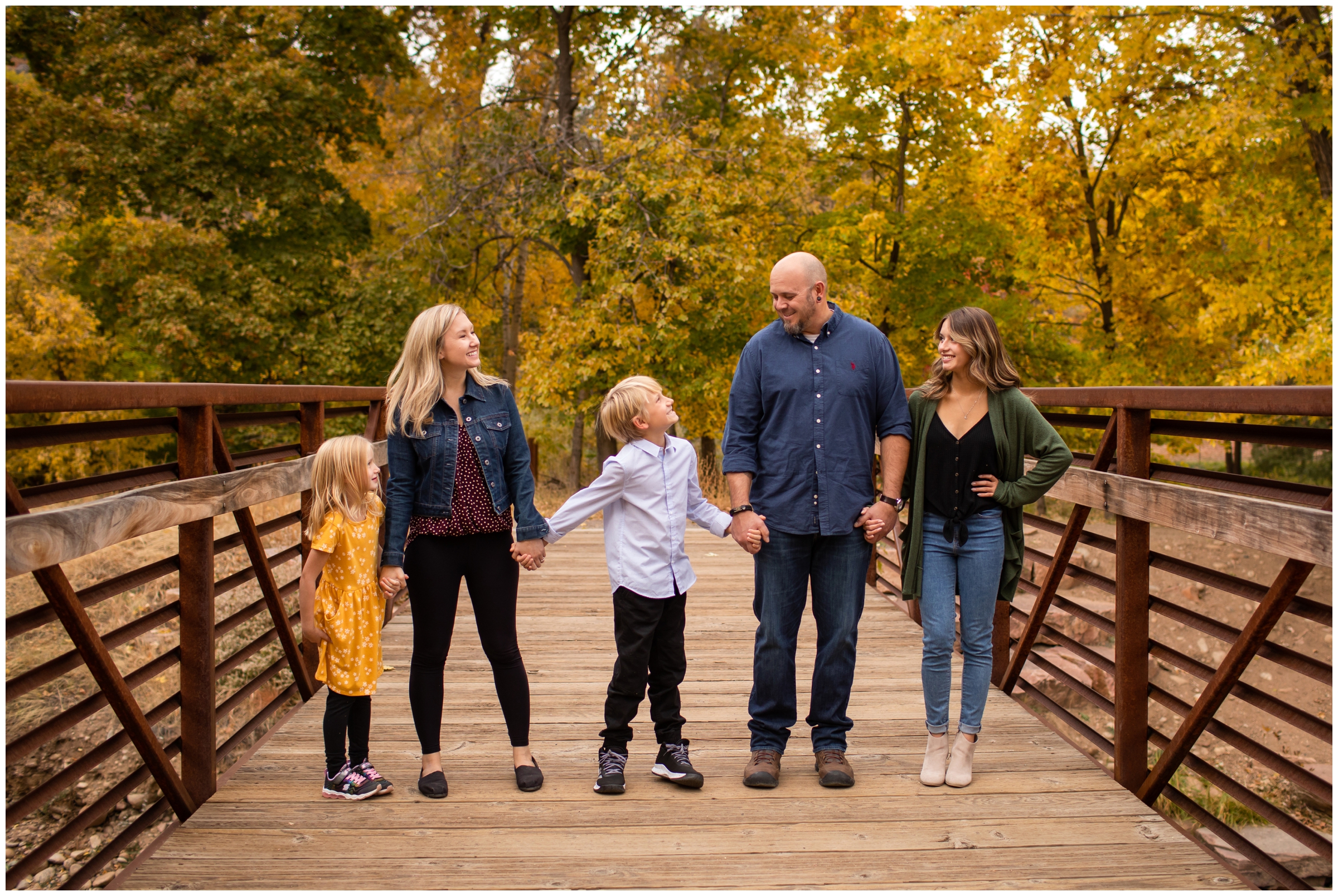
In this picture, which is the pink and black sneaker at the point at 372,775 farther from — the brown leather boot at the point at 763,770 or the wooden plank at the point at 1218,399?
the wooden plank at the point at 1218,399

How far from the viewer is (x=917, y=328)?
14.6m

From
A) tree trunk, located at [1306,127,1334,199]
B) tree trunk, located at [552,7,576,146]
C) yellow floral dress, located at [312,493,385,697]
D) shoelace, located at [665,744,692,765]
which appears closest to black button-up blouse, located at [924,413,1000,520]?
shoelace, located at [665,744,692,765]

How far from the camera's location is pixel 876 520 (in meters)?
3.23

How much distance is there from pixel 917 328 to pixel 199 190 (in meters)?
12.4

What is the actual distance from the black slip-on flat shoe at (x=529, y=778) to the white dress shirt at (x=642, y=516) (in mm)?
679

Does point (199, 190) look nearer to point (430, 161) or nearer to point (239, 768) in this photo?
point (430, 161)

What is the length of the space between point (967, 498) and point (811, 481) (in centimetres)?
51

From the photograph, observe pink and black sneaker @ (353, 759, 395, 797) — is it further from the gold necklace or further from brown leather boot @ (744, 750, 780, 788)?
the gold necklace

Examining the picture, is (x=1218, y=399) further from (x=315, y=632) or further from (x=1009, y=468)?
(x=315, y=632)

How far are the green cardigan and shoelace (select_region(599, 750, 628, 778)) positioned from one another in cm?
113

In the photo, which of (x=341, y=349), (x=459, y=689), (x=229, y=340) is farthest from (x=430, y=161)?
(x=459, y=689)

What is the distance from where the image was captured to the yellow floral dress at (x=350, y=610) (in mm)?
3127

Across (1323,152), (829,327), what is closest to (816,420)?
(829,327)

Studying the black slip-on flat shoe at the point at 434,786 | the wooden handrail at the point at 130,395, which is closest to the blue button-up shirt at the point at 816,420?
the black slip-on flat shoe at the point at 434,786
